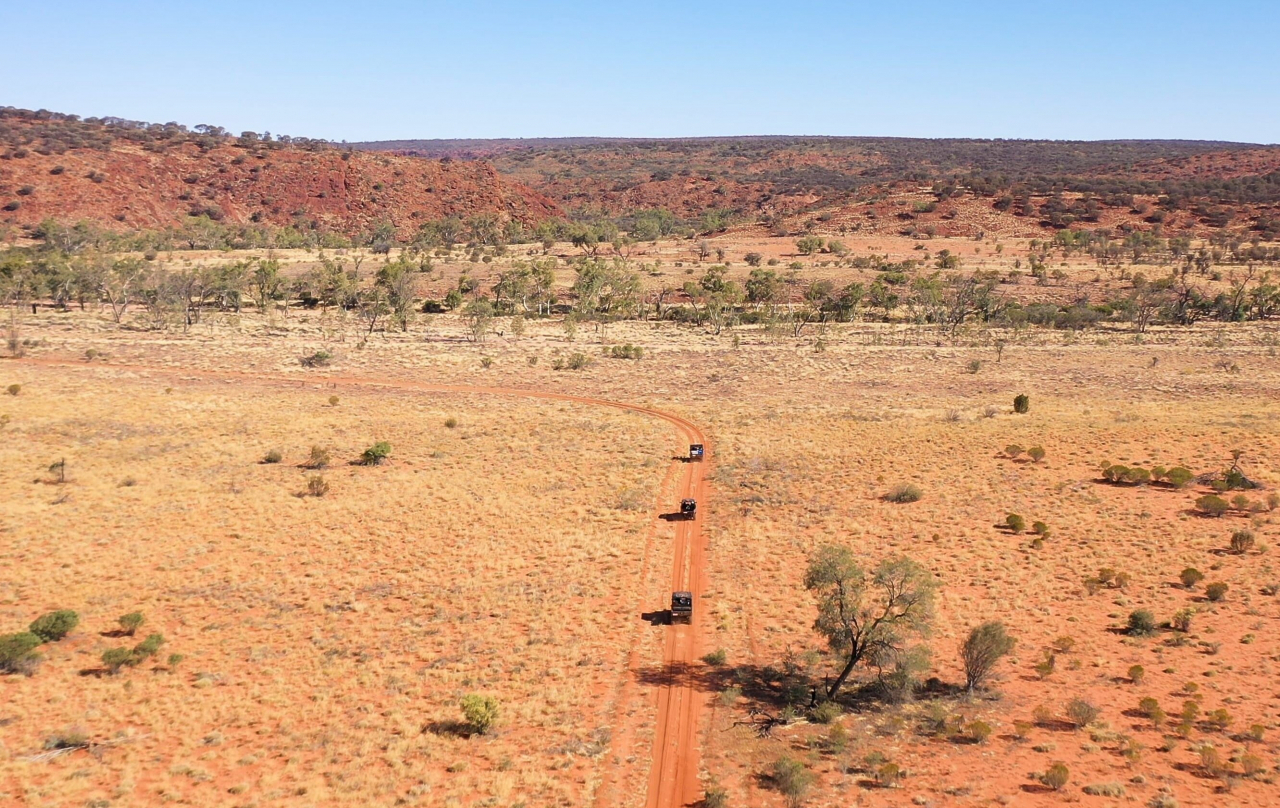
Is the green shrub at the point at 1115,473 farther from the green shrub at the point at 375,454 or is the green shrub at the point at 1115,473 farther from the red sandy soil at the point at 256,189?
the red sandy soil at the point at 256,189

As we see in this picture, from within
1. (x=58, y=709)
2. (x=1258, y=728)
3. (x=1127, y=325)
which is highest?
(x=1127, y=325)

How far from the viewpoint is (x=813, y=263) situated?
114 meters

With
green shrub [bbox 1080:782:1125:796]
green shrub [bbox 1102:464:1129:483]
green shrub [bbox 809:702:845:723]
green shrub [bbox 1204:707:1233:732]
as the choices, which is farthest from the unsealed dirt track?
green shrub [bbox 1102:464:1129:483]

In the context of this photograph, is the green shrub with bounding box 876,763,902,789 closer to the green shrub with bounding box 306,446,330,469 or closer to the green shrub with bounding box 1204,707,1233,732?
the green shrub with bounding box 1204,707,1233,732

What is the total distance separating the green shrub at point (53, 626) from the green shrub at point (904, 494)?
29.7 metres

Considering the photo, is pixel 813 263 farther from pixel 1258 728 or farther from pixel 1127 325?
pixel 1258 728

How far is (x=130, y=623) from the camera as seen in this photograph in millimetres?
24281

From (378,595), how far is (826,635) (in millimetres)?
14229

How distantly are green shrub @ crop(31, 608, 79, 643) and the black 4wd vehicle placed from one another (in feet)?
56.3

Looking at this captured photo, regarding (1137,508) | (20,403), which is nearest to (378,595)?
(1137,508)

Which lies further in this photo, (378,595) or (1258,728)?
(378,595)

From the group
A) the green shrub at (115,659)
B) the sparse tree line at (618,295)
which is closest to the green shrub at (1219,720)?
the green shrub at (115,659)

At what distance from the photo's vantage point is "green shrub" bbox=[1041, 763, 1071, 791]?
1756cm

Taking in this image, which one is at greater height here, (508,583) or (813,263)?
(813,263)
